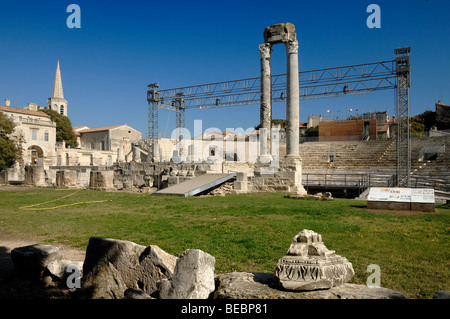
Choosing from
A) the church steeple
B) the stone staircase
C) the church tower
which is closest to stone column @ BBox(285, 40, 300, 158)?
the stone staircase

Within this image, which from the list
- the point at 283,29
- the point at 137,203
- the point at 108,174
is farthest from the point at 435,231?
the point at 108,174

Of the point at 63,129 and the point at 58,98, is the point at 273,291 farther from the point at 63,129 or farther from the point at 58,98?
the point at 58,98

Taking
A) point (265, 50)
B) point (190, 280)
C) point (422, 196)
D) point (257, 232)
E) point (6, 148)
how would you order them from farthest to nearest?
point (6, 148)
point (265, 50)
point (422, 196)
point (257, 232)
point (190, 280)

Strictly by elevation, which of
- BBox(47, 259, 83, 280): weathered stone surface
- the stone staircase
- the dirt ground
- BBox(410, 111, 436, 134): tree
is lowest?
the dirt ground

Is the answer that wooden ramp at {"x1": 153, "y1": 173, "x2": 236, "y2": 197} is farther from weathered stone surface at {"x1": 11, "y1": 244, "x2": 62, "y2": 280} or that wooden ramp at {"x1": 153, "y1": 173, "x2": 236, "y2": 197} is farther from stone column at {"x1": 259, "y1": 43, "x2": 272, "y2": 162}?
weathered stone surface at {"x1": 11, "y1": 244, "x2": 62, "y2": 280}

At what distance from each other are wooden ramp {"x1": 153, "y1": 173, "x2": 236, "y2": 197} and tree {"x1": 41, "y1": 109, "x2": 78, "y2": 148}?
48855 mm

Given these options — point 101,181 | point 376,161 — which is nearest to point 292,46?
point 101,181

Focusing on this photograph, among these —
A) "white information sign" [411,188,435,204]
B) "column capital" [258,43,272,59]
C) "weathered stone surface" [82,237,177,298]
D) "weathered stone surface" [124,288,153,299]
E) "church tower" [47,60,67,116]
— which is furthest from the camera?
"church tower" [47,60,67,116]

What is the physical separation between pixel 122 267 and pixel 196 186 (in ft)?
37.6

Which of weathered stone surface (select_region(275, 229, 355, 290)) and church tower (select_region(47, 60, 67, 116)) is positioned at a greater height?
church tower (select_region(47, 60, 67, 116))

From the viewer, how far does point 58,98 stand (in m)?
77.9

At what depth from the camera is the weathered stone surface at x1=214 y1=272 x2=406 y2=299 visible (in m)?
3.30

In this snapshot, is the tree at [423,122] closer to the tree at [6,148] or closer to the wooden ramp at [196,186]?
the wooden ramp at [196,186]

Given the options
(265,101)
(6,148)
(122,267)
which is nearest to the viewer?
(122,267)
